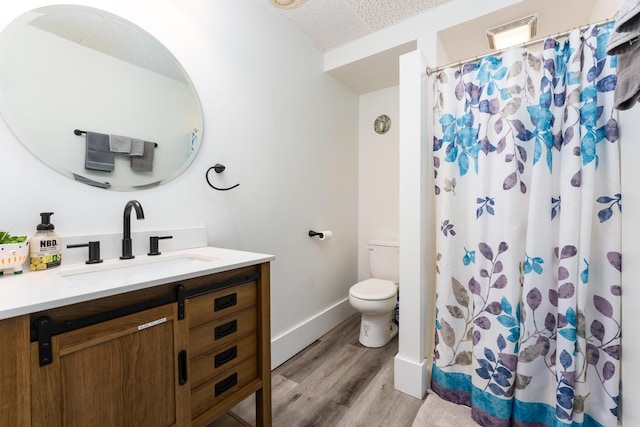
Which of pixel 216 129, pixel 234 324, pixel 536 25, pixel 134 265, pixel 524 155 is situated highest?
pixel 536 25

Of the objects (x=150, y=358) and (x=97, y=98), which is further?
(x=97, y=98)

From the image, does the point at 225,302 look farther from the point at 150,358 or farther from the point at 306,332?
the point at 306,332

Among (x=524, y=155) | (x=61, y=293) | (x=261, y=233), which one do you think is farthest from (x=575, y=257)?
(x=61, y=293)

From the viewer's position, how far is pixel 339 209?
268cm

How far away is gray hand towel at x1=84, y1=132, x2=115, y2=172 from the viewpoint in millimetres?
1178

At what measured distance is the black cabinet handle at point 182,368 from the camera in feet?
3.14

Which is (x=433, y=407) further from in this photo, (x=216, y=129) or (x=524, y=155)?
(x=216, y=129)

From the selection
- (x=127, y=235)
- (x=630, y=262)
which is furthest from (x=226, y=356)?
(x=630, y=262)

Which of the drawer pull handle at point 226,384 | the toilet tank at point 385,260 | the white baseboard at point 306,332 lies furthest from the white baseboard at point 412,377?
the drawer pull handle at point 226,384

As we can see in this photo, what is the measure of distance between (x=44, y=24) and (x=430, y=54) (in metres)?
2.06

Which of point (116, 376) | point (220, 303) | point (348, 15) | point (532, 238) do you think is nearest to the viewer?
point (116, 376)

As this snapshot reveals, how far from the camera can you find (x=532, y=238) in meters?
1.31

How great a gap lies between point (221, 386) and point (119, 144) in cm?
Result: 111

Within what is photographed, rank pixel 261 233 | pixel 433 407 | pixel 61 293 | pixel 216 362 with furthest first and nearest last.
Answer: pixel 261 233 → pixel 433 407 → pixel 216 362 → pixel 61 293
